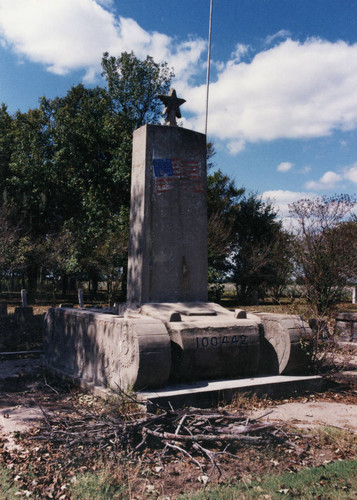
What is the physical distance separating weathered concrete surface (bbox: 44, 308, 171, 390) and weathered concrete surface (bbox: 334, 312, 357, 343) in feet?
19.6

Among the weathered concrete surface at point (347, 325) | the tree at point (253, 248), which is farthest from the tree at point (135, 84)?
the weathered concrete surface at point (347, 325)

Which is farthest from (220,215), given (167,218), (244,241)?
(167,218)

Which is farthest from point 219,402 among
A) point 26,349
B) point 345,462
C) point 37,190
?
point 37,190

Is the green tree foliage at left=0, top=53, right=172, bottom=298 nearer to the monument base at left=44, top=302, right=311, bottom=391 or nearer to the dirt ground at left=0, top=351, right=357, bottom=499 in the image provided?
the monument base at left=44, top=302, right=311, bottom=391

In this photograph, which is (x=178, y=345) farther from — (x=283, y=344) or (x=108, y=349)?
(x=283, y=344)

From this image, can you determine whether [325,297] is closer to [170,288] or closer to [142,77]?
[170,288]

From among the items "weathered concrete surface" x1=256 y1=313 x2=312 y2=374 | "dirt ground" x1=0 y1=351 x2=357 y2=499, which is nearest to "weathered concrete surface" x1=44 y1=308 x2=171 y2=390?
"dirt ground" x1=0 y1=351 x2=357 y2=499

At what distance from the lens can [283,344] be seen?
21.5 ft

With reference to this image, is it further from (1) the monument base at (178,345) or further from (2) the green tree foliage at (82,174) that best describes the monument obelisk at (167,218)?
(2) the green tree foliage at (82,174)

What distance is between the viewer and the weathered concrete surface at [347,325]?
10625mm

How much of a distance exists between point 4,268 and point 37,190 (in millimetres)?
4472

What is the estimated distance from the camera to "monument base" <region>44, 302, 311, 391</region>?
5578 mm

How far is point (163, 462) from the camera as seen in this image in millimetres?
4145

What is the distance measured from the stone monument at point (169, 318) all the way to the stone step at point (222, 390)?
0.17 m
